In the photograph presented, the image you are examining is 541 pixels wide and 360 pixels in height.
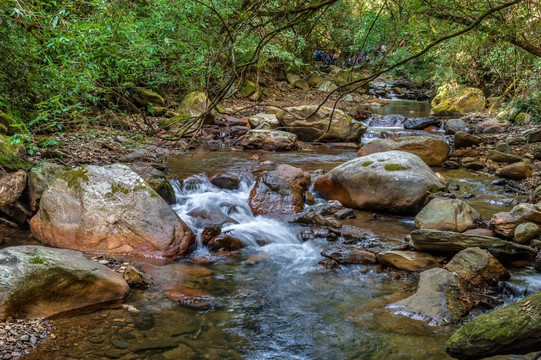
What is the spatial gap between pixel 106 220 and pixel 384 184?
4550mm

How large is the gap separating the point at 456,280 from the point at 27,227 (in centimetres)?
567

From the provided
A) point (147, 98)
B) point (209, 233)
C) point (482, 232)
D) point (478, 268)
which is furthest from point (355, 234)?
point (147, 98)

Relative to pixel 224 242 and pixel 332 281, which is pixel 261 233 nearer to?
pixel 224 242

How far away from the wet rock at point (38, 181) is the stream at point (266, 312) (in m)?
0.58

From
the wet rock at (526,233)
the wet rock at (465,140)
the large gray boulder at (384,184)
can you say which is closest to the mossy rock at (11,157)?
the large gray boulder at (384,184)

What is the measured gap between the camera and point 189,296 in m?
4.16

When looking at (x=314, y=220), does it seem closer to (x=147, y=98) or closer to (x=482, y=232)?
(x=482, y=232)

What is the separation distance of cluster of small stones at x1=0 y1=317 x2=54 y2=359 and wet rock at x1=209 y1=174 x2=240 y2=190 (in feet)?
15.6

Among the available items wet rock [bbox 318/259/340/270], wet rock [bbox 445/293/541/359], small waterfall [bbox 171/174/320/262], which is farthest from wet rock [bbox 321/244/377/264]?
wet rock [bbox 445/293/541/359]

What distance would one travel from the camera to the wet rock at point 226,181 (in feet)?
25.7

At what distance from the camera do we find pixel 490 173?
898 cm

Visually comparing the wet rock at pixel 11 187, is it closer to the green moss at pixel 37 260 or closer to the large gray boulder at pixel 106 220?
the large gray boulder at pixel 106 220

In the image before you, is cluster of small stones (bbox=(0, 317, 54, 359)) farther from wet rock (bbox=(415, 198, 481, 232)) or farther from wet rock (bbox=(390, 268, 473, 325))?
wet rock (bbox=(415, 198, 481, 232))

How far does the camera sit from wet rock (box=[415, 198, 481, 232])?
5.70 metres
